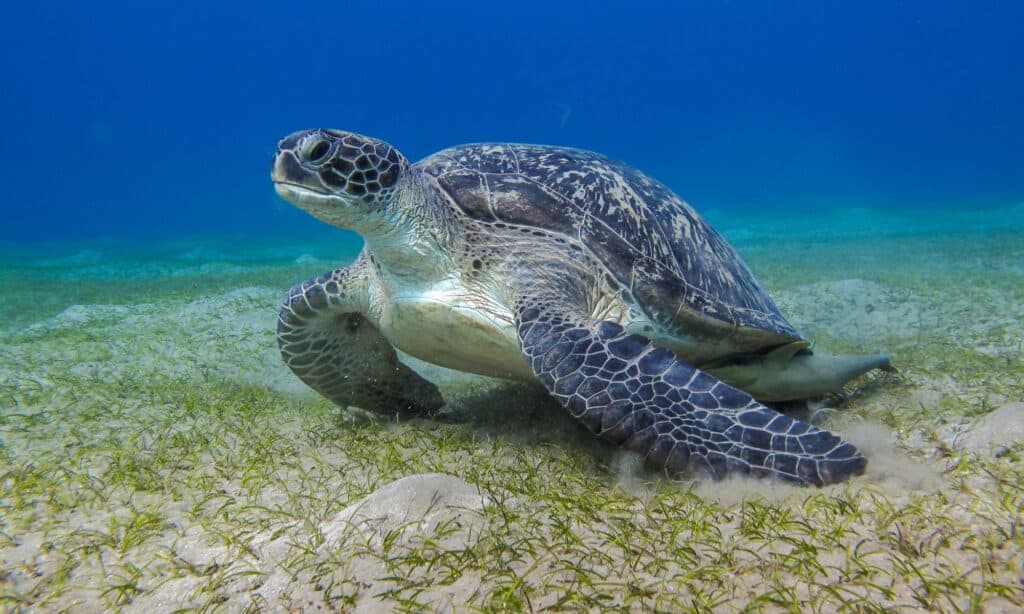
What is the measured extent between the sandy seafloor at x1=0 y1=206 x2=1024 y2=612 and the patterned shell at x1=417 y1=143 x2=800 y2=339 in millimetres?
1015

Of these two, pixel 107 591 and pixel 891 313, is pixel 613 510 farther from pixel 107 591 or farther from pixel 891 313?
pixel 891 313

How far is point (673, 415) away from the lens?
254 cm

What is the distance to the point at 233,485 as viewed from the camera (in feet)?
8.22

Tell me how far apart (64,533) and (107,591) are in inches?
21.6

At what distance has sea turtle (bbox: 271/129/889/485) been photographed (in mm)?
2537

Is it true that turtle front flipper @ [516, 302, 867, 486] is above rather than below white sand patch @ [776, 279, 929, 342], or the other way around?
below

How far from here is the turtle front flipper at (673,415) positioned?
235cm

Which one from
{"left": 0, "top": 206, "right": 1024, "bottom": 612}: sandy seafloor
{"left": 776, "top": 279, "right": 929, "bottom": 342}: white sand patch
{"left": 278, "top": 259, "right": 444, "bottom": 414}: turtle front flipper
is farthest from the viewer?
{"left": 776, "top": 279, "right": 929, "bottom": 342}: white sand patch

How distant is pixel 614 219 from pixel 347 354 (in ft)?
7.43

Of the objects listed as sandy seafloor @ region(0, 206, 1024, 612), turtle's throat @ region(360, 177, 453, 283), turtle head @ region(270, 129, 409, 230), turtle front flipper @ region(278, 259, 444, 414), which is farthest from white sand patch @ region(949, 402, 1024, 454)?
turtle head @ region(270, 129, 409, 230)

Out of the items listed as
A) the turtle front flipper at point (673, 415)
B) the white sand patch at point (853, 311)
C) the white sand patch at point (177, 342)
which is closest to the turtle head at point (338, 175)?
the turtle front flipper at point (673, 415)

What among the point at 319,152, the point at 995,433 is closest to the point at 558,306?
the point at 319,152

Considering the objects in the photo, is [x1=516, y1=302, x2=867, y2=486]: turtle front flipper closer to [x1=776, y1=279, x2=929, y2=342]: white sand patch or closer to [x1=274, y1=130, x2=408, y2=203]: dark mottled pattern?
[x1=274, y1=130, x2=408, y2=203]: dark mottled pattern

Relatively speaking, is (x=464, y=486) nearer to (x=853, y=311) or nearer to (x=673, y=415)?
(x=673, y=415)
